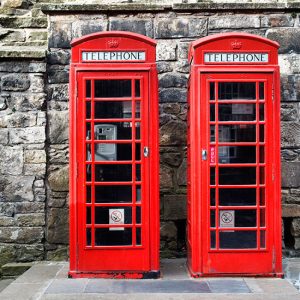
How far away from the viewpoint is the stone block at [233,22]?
6336mm

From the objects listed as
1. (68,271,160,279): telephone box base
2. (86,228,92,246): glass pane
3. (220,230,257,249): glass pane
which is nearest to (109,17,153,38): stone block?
(86,228,92,246): glass pane

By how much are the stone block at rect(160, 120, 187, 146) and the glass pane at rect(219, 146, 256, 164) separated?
43.1 inches

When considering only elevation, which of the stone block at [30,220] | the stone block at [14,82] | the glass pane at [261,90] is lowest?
the stone block at [30,220]

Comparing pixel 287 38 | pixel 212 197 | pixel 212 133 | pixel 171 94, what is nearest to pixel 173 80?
pixel 171 94

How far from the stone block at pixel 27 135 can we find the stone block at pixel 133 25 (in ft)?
5.23

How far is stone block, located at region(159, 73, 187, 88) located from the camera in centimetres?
630

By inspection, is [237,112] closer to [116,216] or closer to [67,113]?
[116,216]

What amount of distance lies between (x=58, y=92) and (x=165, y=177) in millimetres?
1716

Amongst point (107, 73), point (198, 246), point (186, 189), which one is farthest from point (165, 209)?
point (107, 73)

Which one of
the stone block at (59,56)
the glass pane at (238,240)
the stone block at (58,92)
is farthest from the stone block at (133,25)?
the glass pane at (238,240)

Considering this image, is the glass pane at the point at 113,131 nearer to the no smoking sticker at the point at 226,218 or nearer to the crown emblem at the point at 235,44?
the no smoking sticker at the point at 226,218

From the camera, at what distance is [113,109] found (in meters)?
5.25

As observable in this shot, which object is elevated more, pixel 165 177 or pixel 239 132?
pixel 239 132

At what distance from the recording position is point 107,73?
17.1 feet
